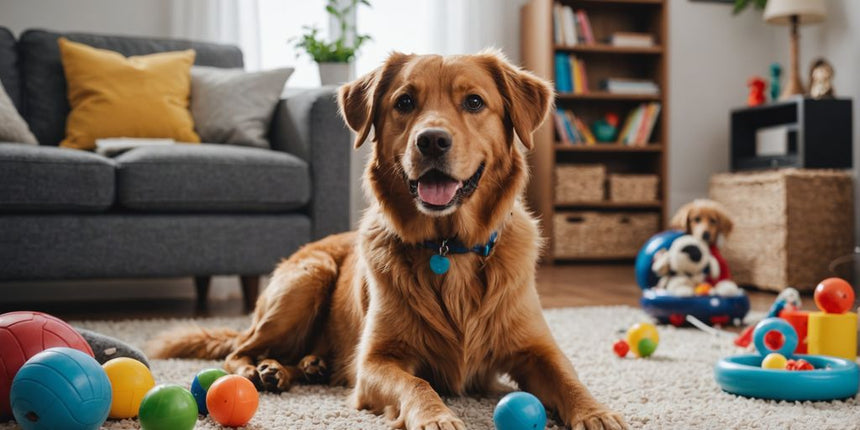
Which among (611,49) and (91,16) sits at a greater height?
(91,16)

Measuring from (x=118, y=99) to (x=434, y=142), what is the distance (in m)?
2.41

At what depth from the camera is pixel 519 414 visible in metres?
1.29

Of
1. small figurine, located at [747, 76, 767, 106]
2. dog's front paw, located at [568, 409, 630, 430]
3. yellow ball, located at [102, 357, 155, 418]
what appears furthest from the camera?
small figurine, located at [747, 76, 767, 106]

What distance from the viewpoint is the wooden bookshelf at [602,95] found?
217 inches

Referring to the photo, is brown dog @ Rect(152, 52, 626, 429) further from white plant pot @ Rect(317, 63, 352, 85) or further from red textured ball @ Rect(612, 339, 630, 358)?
white plant pot @ Rect(317, 63, 352, 85)

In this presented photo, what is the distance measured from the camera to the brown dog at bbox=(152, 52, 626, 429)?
163 cm

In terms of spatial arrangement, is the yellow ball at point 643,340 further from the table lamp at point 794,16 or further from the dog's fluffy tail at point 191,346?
the table lamp at point 794,16

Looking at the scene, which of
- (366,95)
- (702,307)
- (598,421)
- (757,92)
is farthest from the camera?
(757,92)

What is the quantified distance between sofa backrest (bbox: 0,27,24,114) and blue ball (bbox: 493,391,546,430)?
3.13m

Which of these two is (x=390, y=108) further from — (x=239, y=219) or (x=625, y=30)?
(x=625, y=30)

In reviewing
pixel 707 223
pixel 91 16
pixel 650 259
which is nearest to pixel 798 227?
pixel 707 223

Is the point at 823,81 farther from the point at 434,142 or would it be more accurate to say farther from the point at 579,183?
the point at 434,142

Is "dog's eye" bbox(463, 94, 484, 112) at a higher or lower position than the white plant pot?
lower

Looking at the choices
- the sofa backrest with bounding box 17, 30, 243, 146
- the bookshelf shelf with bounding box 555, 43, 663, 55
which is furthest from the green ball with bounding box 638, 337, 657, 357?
the bookshelf shelf with bounding box 555, 43, 663, 55
